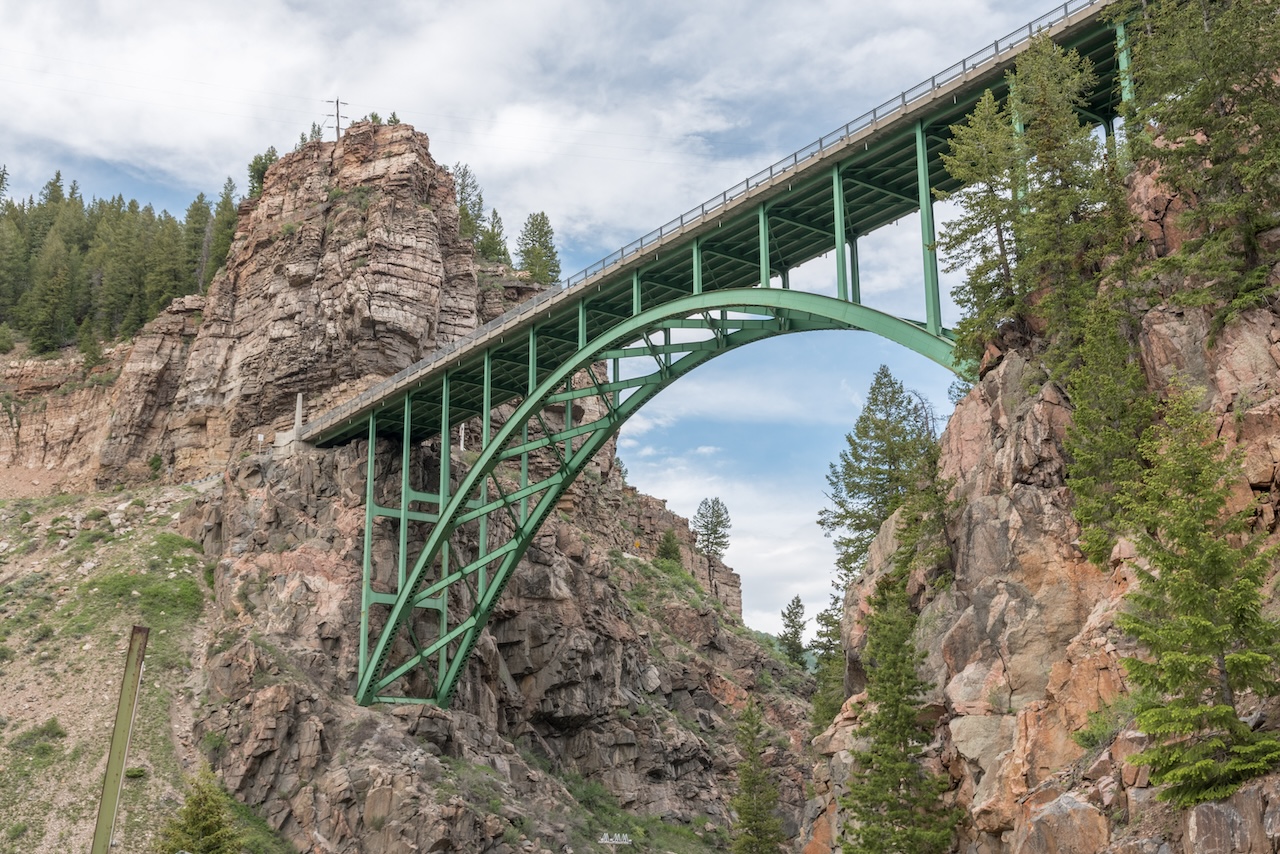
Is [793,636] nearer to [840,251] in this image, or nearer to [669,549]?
[669,549]

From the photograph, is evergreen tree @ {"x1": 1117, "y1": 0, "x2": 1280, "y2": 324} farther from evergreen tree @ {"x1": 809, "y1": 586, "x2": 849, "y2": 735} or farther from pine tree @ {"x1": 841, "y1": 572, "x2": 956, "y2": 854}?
evergreen tree @ {"x1": 809, "y1": 586, "x2": 849, "y2": 735}

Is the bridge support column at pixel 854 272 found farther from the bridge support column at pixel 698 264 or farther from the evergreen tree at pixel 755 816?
the evergreen tree at pixel 755 816

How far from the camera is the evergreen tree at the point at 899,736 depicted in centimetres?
2447

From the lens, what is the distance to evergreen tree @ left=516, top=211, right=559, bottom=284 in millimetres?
85481

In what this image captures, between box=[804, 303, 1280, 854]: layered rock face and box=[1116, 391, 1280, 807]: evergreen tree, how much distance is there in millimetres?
595

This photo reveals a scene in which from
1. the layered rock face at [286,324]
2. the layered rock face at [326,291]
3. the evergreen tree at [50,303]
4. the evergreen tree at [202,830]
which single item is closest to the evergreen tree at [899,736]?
the evergreen tree at [202,830]

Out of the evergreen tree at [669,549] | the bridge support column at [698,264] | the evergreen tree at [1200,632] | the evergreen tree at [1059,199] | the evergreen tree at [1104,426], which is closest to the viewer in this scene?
the evergreen tree at [1200,632]

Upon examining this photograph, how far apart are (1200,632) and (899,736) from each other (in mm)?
10097

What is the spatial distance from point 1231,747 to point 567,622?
128ft

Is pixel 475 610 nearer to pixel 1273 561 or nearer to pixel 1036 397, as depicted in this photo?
pixel 1036 397

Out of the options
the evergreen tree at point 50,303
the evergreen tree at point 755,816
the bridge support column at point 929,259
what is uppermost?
the evergreen tree at point 50,303

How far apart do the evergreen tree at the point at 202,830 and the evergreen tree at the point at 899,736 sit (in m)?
Result: 16.1

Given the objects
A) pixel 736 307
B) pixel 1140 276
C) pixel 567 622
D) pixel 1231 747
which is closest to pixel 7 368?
pixel 567 622

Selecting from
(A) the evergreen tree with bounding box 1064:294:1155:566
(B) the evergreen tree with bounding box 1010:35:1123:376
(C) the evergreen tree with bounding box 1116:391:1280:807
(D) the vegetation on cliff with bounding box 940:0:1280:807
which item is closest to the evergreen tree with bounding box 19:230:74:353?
(D) the vegetation on cliff with bounding box 940:0:1280:807
